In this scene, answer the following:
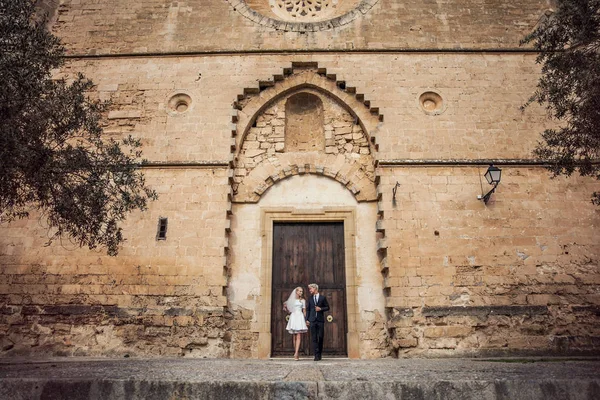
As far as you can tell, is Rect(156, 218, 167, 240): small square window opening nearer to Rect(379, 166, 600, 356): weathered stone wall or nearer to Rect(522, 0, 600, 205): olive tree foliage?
Rect(379, 166, 600, 356): weathered stone wall

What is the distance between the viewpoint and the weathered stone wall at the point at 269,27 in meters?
9.63

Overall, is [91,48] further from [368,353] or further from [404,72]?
[368,353]

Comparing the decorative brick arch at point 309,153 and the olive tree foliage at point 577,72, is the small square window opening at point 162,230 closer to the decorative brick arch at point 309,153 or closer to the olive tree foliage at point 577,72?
the decorative brick arch at point 309,153

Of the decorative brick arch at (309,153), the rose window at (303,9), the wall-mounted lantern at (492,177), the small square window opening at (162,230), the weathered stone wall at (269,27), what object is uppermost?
the rose window at (303,9)

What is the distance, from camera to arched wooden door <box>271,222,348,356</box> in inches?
317

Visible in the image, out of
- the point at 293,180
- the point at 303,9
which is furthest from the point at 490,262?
the point at 303,9

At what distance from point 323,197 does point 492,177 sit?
11.1 ft

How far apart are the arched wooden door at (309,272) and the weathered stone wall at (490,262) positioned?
1067 mm

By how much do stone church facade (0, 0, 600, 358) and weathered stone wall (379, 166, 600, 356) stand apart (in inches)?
1.1

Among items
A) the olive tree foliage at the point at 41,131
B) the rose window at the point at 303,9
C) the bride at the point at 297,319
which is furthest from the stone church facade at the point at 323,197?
the olive tree foliage at the point at 41,131

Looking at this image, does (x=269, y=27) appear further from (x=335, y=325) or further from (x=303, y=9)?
(x=335, y=325)

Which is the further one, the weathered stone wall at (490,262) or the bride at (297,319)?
the weathered stone wall at (490,262)

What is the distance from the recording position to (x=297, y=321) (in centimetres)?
673

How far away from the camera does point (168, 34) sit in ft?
32.1
